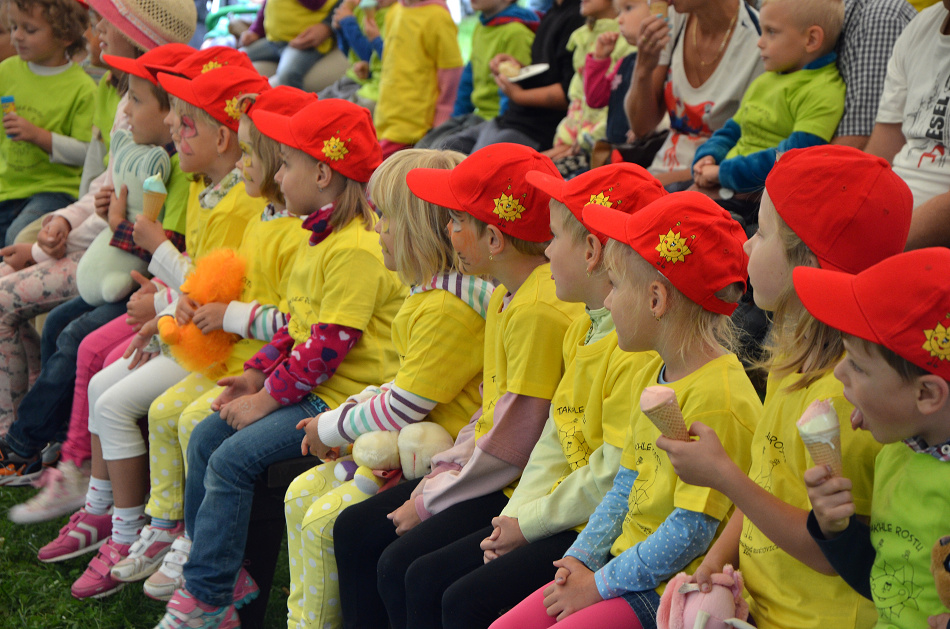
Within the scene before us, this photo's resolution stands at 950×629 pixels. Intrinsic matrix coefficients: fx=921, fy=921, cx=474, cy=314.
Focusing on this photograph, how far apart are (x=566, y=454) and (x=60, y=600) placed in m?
1.96

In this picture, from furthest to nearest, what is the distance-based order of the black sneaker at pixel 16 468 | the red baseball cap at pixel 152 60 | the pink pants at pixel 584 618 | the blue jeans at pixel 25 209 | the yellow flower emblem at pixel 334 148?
the blue jeans at pixel 25 209 → the black sneaker at pixel 16 468 → the red baseball cap at pixel 152 60 → the yellow flower emblem at pixel 334 148 → the pink pants at pixel 584 618

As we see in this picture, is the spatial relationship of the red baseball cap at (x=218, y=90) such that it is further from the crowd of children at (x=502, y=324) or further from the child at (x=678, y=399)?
the child at (x=678, y=399)

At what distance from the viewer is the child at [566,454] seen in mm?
1950

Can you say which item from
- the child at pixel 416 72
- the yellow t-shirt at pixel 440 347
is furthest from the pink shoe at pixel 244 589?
the child at pixel 416 72

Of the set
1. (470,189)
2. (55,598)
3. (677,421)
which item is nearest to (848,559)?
(677,421)

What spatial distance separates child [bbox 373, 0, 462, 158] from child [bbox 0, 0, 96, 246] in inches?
61.9

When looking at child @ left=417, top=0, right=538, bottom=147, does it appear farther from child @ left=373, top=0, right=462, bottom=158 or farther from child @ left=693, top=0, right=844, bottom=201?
child @ left=693, top=0, right=844, bottom=201

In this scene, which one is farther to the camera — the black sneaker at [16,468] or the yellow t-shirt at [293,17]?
the yellow t-shirt at [293,17]

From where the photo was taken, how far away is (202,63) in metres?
3.46

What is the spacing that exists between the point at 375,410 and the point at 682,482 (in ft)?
3.22

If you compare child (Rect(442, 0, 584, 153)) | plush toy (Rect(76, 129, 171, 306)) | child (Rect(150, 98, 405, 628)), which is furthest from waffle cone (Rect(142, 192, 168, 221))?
child (Rect(442, 0, 584, 153))

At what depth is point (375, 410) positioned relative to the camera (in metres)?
2.46

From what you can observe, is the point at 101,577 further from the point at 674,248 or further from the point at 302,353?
the point at 674,248

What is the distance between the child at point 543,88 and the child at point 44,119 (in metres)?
2.06
